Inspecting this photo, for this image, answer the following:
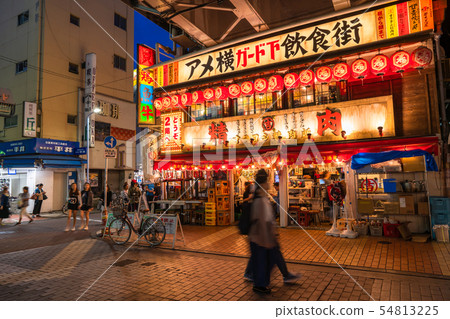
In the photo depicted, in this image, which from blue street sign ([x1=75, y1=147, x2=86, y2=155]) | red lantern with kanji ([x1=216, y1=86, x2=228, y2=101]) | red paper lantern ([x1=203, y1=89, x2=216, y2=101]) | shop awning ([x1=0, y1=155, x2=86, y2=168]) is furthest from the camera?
blue street sign ([x1=75, y1=147, x2=86, y2=155])

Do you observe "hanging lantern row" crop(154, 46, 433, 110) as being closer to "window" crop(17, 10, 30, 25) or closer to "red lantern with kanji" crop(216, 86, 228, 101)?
"red lantern with kanji" crop(216, 86, 228, 101)

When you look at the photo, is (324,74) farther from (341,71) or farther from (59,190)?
(59,190)

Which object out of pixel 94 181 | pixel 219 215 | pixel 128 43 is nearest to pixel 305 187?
pixel 219 215

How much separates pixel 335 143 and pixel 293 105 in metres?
2.81

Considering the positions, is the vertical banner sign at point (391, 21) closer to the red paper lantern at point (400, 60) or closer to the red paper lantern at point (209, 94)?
the red paper lantern at point (400, 60)

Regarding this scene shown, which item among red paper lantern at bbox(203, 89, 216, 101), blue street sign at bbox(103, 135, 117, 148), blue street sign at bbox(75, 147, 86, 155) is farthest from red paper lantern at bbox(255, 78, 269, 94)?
blue street sign at bbox(75, 147, 86, 155)

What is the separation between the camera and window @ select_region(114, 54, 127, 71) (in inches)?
1076

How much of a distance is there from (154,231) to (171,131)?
7.76m

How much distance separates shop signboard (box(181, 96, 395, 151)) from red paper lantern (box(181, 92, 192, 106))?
1233 mm

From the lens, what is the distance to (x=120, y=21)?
27.9 meters

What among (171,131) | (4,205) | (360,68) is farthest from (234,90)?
(4,205)

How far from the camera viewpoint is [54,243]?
10453mm

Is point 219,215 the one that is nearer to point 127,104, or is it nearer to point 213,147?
point 213,147

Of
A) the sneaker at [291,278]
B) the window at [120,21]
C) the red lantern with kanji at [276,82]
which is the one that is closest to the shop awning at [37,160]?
the window at [120,21]
